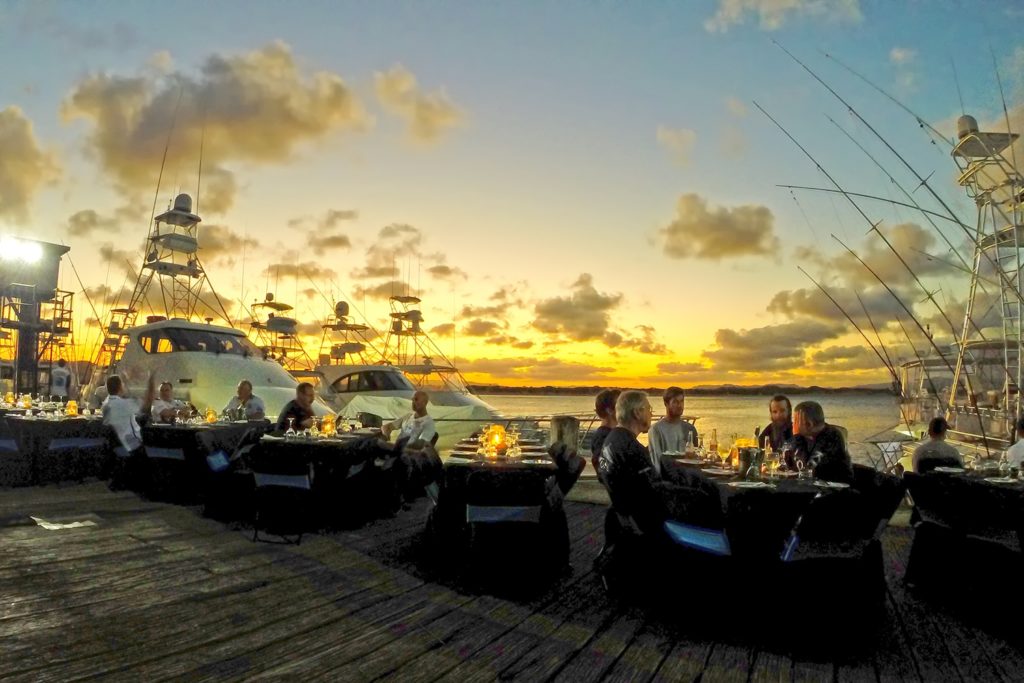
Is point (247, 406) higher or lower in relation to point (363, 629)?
higher

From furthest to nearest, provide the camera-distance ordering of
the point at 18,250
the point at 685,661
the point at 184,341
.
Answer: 1. the point at 18,250
2. the point at 184,341
3. the point at 685,661

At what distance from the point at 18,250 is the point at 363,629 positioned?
36.6m

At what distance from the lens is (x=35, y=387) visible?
116 ft

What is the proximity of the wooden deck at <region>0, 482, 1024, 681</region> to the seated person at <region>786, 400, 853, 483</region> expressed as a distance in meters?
1.10

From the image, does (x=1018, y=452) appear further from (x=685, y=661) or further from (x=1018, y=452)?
(x=685, y=661)

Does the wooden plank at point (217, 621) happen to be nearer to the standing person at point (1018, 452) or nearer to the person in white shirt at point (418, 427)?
the person in white shirt at point (418, 427)

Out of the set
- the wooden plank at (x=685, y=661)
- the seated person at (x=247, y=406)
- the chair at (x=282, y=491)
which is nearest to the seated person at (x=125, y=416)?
the seated person at (x=247, y=406)

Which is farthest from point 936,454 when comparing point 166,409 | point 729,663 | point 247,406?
point 166,409

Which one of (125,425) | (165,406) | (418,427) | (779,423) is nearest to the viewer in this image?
(779,423)

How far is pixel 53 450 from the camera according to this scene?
11.6 metres

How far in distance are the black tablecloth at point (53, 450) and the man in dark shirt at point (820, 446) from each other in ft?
35.4

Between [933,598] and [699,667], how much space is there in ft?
8.77

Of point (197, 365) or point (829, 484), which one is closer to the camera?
point (829, 484)

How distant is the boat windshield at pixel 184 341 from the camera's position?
1722cm
